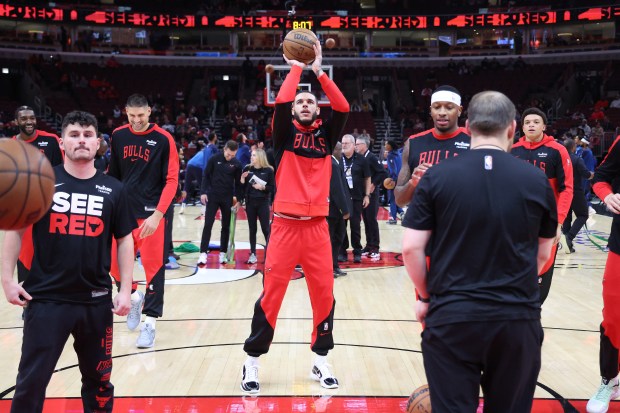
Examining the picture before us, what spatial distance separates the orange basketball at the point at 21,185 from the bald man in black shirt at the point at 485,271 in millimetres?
1598

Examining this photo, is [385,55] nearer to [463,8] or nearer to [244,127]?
[463,8]

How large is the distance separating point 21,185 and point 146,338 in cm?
357

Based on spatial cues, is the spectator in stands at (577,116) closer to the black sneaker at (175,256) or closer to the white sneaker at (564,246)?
the white sneaker at (564,246)

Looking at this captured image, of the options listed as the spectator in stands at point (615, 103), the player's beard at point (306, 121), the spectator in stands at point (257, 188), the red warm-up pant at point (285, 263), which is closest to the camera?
the red warm-up pant at point (285, 263)

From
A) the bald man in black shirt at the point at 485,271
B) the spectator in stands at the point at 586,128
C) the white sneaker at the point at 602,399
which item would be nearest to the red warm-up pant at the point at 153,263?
the white sneaker at the point at 602,399

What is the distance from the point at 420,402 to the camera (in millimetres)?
3486

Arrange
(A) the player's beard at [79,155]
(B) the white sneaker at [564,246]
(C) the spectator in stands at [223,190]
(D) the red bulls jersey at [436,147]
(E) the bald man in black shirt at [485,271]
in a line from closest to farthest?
1. (E) the bald man in black shirt at [485,271]
2. (A) the player's beard at [79,155]
3. (D) the red bulls jersey at [436,147]
4. (C) the spectator in stands at [223,190]
5. (B) the white sneaker at [564,246]

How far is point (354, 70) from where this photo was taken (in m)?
35.1

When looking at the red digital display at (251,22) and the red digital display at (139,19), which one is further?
the red digital display at (251,22)

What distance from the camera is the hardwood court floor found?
4836mm

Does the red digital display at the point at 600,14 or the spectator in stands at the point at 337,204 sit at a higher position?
the red digital display at the point at 600,14

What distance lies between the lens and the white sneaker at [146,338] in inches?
241

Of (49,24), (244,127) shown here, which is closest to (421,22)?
(244,127)

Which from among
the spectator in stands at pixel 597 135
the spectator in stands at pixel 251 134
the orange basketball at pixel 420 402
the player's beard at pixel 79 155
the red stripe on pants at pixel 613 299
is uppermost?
the spectator in stands at pixel 251 134
